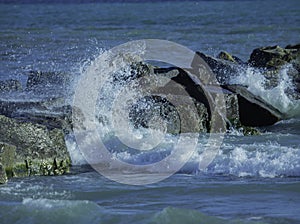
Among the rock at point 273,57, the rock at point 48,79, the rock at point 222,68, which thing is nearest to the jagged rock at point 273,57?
the rock at point 273,57

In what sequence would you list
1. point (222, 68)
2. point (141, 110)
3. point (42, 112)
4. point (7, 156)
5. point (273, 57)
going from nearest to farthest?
point (7, 156) → point (42, 112) → point (141, 110) → point (222, 68) → point (273, 57)

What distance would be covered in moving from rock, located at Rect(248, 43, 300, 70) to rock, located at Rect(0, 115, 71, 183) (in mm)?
7284

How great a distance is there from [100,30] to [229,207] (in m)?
29.4

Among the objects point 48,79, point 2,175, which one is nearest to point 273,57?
point 48,79

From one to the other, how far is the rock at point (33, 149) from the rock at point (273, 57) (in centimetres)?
728

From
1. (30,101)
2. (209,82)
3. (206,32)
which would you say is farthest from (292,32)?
(30,101)

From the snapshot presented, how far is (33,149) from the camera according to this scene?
9836 mm

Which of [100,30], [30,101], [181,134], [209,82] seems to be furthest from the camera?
[100,30]

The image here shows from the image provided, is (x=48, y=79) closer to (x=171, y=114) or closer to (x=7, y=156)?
(x=171, y=114)

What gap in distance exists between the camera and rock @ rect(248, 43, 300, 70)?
55.1 ft

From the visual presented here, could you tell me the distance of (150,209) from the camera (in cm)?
848

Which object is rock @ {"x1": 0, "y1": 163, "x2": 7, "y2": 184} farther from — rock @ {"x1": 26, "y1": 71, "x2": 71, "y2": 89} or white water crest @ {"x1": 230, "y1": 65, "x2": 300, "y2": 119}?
white water crest @ {"x1": 230, "y1": 65, "x2": 300, "y2": 119}

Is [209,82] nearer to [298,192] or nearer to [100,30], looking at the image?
[298,192]

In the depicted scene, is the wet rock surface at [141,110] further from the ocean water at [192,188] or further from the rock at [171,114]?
the ocean water at [192,188]
